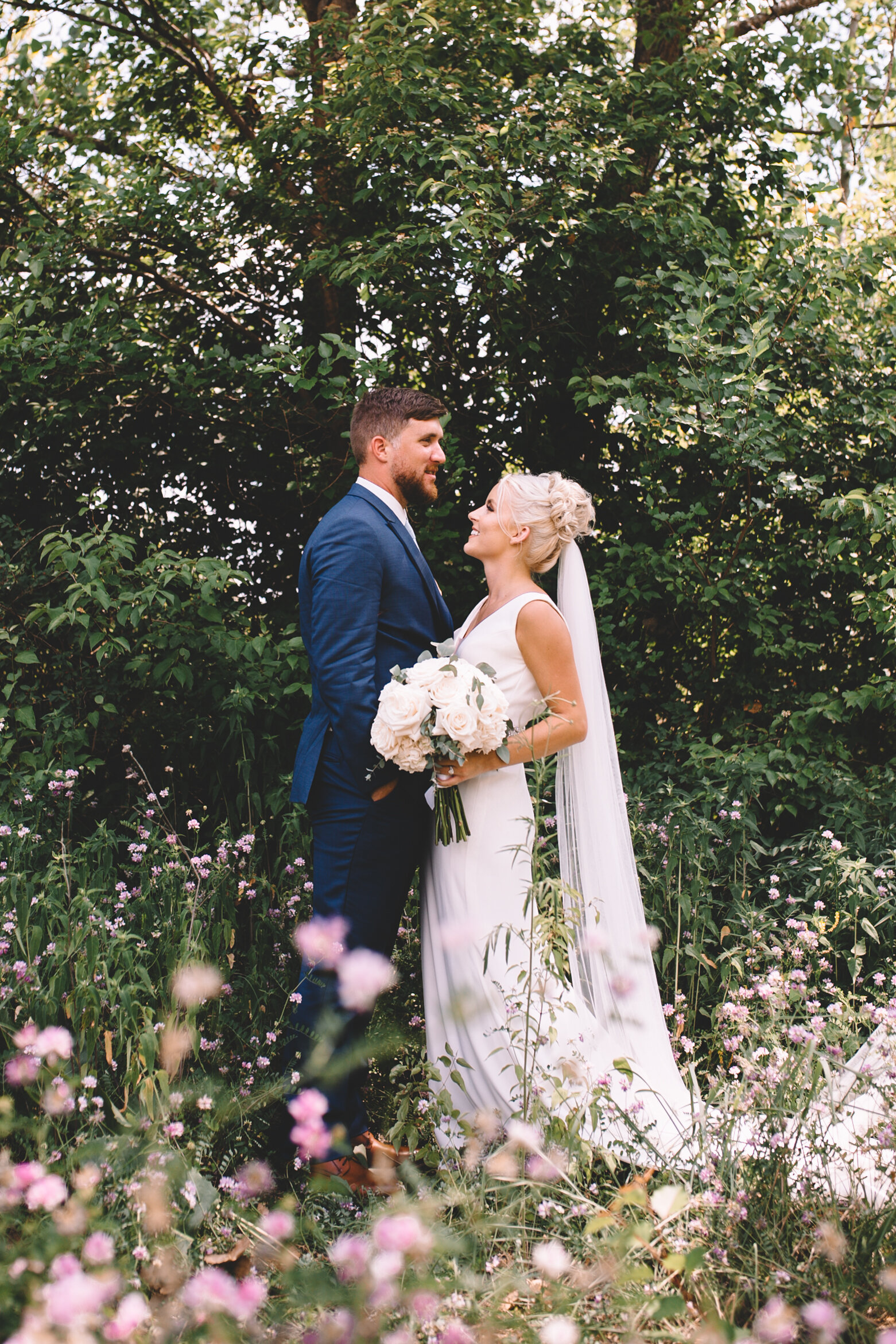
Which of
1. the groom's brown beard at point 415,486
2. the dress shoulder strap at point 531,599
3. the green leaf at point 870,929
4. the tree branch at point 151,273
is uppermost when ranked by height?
the tree branch at point 151,273

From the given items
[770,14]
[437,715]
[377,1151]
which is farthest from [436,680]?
[770,14]

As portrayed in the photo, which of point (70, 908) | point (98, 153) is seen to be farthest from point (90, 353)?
point (70, 908)

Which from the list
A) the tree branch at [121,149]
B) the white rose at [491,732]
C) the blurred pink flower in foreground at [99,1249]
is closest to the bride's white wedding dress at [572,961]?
the white rose at [491,732]

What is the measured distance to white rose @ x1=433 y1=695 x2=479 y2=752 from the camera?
2.59 meters

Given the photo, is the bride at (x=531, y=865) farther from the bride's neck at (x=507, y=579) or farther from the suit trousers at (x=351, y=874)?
the suit trousers at (x=351, y=874)

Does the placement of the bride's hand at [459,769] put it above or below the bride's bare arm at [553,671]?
below

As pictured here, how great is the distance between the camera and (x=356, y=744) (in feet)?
9.18

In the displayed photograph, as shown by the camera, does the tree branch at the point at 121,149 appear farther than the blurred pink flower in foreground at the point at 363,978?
Yes

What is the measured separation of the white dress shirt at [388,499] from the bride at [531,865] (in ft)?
0.97

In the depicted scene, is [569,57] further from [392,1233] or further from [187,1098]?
[392,1233]

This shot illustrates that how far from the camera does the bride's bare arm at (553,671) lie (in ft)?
9.78

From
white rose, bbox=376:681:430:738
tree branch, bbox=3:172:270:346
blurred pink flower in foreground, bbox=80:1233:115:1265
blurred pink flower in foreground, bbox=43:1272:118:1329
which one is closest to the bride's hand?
white rose, bbox=376:681:430:738

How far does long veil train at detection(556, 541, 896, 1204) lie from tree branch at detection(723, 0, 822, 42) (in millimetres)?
4602

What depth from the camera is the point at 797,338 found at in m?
4.81
